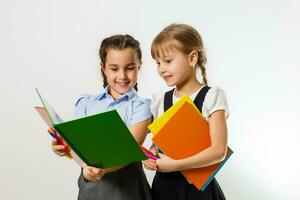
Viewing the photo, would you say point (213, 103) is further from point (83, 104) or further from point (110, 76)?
point (83, 104)

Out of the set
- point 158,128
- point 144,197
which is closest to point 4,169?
point 144,197

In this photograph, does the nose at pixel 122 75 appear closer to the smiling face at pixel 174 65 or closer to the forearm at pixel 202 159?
the smiling face at pixel 174 65

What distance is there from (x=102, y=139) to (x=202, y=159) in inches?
13.5

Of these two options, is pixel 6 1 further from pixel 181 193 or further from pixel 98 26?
pixel 181 193

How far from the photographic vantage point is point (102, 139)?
1.58 meters

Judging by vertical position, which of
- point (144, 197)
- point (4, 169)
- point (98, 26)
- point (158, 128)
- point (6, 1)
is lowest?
point (4, 169)

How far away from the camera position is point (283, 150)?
10.2 feet

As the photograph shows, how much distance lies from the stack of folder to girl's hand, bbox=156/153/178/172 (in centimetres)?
2

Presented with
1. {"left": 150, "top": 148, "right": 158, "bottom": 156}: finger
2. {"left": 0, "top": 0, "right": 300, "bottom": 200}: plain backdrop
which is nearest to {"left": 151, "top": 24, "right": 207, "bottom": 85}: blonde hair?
{"left": 150, "top": 148, "right": 158, "bottom": 156}: finger

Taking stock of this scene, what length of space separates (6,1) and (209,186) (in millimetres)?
1868

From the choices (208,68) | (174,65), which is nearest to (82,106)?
(174,65)

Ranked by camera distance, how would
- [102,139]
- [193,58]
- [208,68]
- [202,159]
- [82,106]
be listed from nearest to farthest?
1. [102,139]
2. [202,159]
3. [193,58]
4. [82,106]
5. [208,68]

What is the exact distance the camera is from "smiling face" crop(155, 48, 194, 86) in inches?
70.5

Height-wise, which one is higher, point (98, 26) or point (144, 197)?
point (98, 26)
